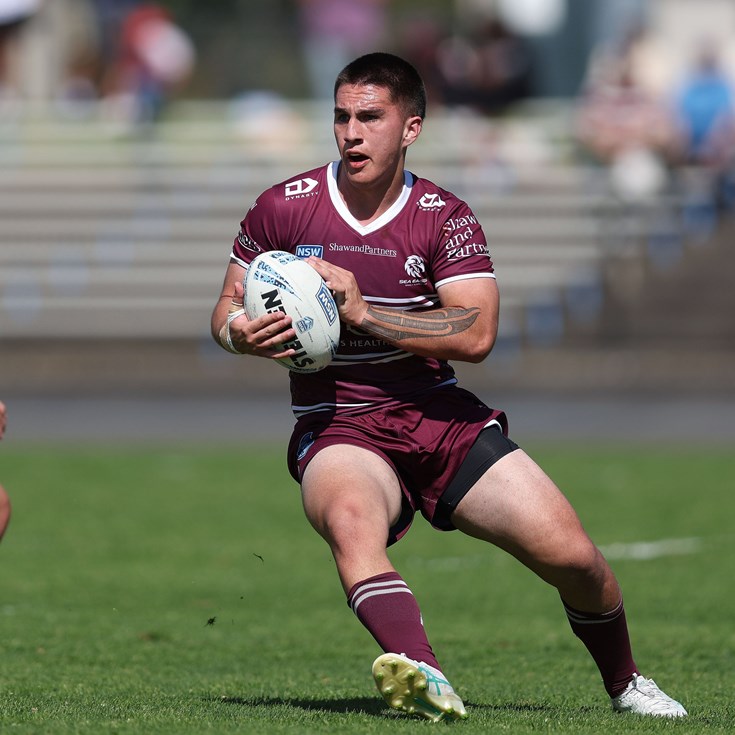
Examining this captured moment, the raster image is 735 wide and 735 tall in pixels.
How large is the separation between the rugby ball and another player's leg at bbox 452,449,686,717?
78cm

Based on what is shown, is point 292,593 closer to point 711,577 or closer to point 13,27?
point 711,577

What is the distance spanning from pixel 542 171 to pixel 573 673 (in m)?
18.4

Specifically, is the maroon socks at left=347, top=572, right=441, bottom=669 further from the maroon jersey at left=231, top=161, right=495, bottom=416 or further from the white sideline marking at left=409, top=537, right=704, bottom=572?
the white sideline marking at left=409, top=537, right=704, bottom=572

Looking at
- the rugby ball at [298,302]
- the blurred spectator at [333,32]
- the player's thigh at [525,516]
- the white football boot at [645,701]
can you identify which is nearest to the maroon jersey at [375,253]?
the rugby ball at [298,302]

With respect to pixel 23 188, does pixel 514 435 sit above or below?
below

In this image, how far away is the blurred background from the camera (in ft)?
71.7

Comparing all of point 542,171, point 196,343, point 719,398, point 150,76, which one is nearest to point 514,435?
point 719,398

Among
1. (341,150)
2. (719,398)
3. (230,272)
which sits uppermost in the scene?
(341,150)

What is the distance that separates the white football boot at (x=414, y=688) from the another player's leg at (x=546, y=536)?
73 cm

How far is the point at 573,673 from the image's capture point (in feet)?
24.3

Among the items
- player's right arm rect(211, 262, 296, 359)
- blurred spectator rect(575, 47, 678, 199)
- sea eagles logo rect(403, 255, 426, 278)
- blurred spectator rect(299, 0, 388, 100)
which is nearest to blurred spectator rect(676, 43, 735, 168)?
blurred spectator rect(575, 47, 678, 199)

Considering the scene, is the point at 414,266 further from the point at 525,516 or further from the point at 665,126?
the point at 665,126

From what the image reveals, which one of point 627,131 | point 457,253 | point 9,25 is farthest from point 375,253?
point 9,25

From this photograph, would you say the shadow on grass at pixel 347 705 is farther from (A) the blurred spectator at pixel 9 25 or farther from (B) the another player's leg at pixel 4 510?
(A) the blurred spectator at pixel 9 25
